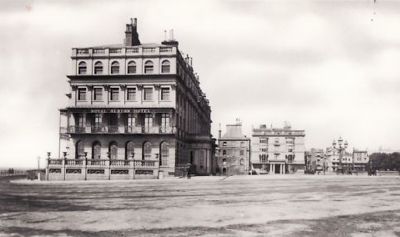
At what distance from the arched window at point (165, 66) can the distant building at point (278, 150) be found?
5964 cm

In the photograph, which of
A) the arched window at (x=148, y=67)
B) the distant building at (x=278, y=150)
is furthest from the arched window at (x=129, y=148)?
the distant building at (x=278, y=150)

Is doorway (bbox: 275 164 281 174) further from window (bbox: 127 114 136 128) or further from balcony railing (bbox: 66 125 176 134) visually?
window (bbox: 127 114 136 128)

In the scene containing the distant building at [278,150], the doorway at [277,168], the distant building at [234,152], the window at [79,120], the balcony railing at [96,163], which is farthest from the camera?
the doorway at [277,168]

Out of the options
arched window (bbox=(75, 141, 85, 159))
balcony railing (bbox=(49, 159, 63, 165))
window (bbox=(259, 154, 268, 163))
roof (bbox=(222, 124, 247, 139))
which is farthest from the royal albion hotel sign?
window (bbox=(259, 154, 268, 163))

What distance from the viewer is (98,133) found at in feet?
151

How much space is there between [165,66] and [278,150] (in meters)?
61.4

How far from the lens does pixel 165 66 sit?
46.4m

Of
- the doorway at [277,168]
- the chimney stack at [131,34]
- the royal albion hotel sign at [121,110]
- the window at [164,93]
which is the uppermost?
the chimney stack at [131,34]

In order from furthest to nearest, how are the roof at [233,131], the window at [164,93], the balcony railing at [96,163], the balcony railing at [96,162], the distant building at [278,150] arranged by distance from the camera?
the roof at [233,131]
the distant building at [278,150]
the window at [164,93]
the balcony railing at [96,162]
the balcony railing at [96,163]

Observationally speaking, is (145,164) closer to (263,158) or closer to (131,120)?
(131,120)

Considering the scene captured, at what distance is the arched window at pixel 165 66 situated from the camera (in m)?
46.2

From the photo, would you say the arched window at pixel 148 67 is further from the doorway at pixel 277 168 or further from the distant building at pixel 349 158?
the distant building at pixel 349 158

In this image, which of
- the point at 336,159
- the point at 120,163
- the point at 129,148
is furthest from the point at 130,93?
the point at 336,159

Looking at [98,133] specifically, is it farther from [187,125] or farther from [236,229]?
[236,229]
